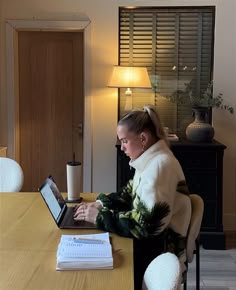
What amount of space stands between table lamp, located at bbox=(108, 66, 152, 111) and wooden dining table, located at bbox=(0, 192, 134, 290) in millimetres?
1911

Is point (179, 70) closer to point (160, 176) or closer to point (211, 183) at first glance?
point (211, 183)

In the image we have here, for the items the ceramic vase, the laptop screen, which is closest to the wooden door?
the ceramic vase

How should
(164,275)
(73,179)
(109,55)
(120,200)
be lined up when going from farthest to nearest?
(109,55) < (73,179) < (120,200) < (164,275)

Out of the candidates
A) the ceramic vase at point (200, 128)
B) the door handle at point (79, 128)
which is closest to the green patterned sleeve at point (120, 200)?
the ceramic vase at point (200, 128)

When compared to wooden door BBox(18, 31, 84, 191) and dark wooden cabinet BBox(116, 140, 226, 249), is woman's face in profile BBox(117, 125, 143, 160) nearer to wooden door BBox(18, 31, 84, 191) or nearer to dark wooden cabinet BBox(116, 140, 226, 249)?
dark wooden cabinet BBox(116, 140, 226, 249)

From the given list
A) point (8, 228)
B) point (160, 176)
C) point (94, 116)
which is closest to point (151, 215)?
point (160, 176)

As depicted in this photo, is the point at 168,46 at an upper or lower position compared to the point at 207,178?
upper

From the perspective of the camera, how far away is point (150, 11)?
433cm

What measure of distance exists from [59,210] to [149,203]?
0.52 meters

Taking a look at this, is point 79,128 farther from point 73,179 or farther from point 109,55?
point 73,179

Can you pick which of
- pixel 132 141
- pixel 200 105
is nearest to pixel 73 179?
pixel 132 141

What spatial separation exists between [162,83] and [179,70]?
20cm

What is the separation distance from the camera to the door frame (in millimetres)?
4320

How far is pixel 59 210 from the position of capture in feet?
7.27
